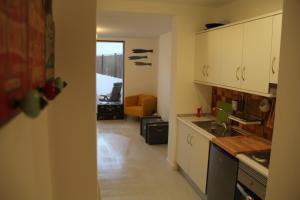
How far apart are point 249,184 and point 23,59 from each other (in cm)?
201

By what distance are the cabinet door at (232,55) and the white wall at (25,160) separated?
2.19 metres

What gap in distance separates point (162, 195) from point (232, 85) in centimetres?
161

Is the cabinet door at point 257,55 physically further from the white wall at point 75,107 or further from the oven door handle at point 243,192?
the white wall at point 75,107

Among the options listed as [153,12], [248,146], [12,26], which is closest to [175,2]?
[153,12]

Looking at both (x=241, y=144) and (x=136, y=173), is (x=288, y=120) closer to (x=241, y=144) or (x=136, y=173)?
(x=241, y=144)

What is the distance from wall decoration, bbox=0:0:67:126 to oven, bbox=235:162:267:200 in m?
1.78

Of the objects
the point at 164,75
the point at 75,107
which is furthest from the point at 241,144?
the point at 164,75

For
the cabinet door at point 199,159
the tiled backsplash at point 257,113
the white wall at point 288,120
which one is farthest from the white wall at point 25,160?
the tiled backsplash at point 257,113

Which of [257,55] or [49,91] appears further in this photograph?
[257,55]

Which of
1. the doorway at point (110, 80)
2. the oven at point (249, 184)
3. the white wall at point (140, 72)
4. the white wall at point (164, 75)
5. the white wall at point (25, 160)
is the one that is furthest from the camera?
the white wall at point (140, 72)

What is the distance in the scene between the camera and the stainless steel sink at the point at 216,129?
2855 millimetres

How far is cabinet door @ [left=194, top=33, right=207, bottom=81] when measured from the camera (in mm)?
3327

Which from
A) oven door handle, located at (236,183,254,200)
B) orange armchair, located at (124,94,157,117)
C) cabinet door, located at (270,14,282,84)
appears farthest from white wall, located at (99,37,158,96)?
oven door handle, located at (236,183,254,200)

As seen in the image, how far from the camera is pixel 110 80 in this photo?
807 cm
